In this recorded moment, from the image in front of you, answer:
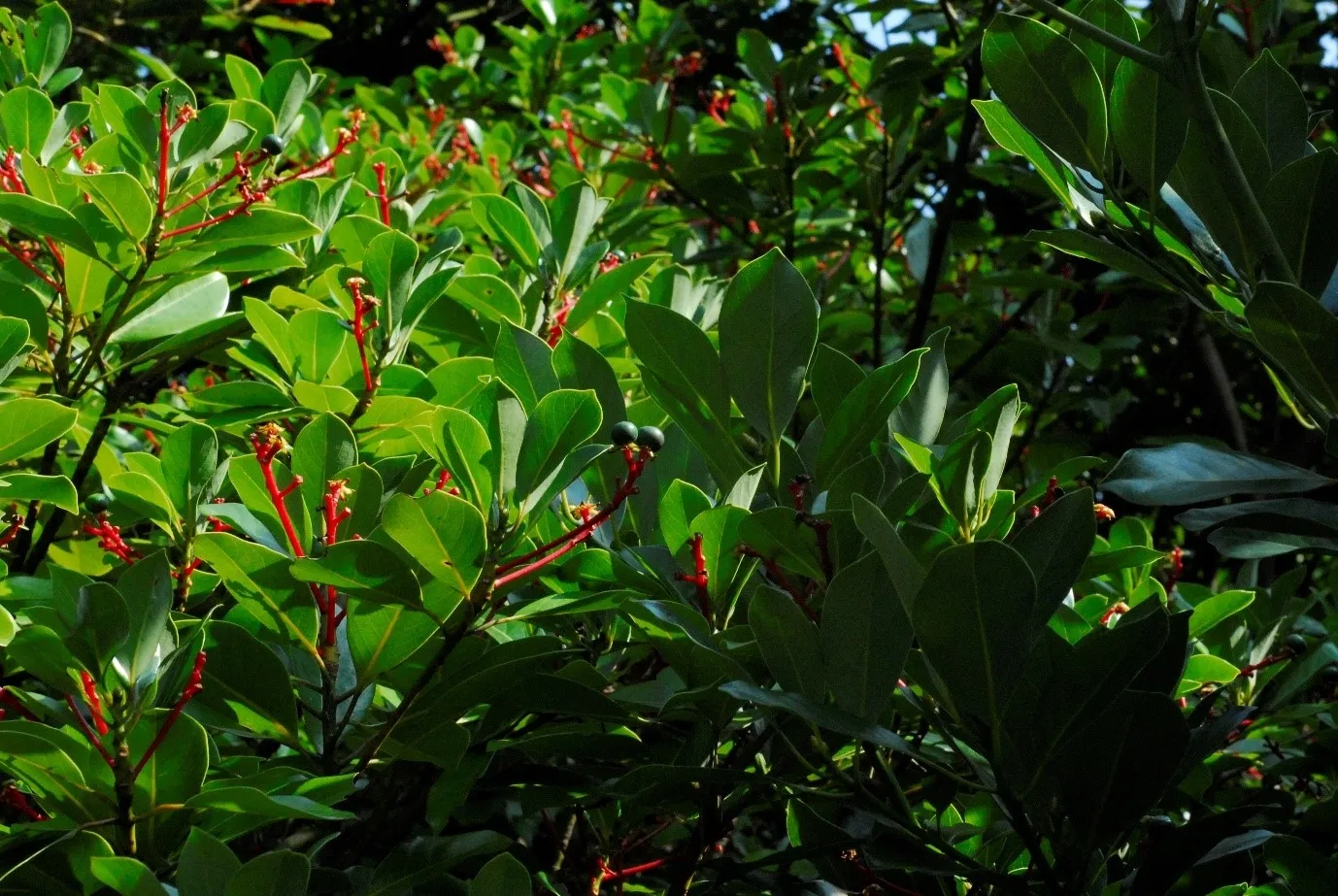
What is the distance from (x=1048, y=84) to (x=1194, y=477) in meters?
0.36

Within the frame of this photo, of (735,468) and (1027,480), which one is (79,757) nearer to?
(735,468)

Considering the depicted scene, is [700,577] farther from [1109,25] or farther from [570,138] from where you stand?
[570,138]

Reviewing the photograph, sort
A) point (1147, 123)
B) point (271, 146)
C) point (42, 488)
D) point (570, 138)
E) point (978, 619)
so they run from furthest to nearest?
1. point (570, 138)
2. point (271, 146)
3. point (42, 488)
4. point (1147, 123)
5. point (978, 619)

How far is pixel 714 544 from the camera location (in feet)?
3.35

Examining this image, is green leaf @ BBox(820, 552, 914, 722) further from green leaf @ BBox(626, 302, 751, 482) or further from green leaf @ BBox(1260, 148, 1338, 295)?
green leaf @ BBox(1260, 148, 1338, 295)

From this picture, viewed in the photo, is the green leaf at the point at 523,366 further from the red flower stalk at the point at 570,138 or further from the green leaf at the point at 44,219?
the red flower stalk at the point at 570,138

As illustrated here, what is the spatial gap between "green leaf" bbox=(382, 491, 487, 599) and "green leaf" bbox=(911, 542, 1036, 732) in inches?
13.3

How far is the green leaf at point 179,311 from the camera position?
1.50 meters

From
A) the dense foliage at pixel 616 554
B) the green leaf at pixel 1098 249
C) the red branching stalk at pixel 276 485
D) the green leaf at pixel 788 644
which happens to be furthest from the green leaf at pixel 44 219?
the green leaf at pixel 1098 249

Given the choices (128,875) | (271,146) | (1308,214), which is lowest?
(128,875)

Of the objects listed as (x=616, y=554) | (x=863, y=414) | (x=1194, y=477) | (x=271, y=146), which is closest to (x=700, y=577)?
(x=616, y=554)

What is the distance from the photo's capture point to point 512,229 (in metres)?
1.65

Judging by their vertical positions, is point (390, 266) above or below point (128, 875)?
above

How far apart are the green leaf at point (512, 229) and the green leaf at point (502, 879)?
3.02ft
